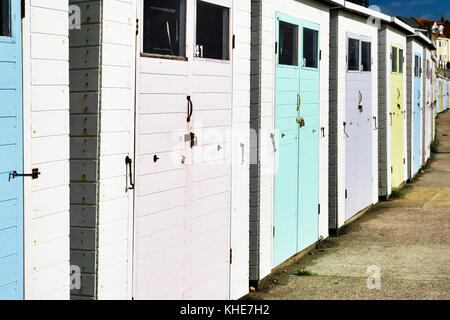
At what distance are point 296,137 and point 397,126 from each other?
6.80 m

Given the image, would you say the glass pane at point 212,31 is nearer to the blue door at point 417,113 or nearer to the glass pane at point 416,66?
the blue door at point 417,113

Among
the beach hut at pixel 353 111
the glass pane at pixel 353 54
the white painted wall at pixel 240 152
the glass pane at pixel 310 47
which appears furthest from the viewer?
the glass pane at pixel 353 54

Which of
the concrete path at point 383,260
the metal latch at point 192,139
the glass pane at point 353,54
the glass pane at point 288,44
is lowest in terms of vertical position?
the concrete path at point 383,260

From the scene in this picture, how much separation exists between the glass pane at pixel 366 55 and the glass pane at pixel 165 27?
6.55m

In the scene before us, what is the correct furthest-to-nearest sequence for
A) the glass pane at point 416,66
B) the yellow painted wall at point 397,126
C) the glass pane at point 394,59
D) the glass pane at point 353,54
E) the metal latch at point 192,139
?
the glass pane at point 416,66 → the yellow painted wall at point 397,126 → the glass pane at point 394,59 → the glass pane at point 353,54 → the metal latch at point 192,139

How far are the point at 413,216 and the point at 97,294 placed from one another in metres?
7.85

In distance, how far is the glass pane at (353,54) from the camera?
10648 millimetres

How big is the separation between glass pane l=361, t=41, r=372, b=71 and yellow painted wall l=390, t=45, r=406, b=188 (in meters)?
1.96

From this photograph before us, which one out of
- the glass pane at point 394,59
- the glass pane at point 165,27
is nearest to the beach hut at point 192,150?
the glass pane at point 165,27

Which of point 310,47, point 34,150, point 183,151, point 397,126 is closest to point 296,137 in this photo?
point 310,47

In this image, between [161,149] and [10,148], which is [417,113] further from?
[10,148]

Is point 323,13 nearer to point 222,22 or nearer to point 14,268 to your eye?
point 222,22

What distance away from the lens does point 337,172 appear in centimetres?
1009

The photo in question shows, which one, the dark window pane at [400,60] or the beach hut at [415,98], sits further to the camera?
the beach hut at [415,98]
